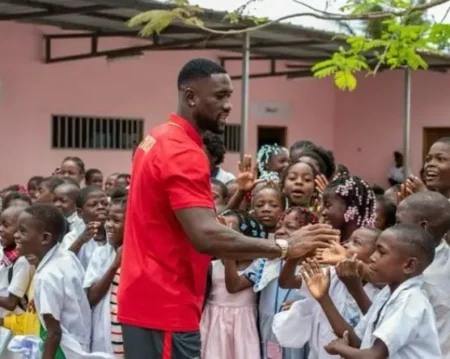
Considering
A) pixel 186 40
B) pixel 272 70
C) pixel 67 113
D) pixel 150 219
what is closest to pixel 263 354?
pixel 150 219

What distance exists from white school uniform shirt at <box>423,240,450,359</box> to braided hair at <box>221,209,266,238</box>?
124 centimetres

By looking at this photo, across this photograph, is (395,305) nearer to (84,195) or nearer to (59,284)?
(59,284)

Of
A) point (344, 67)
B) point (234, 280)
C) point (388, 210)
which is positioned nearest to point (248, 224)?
point (234, 280)

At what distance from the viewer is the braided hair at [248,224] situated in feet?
15.8

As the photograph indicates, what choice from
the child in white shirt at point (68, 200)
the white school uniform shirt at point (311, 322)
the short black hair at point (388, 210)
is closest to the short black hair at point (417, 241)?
the white school uniform shirt at point (311, 322)

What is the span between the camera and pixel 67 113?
12914 mm

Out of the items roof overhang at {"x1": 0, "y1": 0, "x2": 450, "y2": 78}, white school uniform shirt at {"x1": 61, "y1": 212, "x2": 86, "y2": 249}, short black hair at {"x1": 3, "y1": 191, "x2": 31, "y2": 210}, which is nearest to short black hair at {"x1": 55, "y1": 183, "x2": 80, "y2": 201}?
white school uniform shirt at {"x1": 61, "y1": 212, "x2": 86, "y2": 249}

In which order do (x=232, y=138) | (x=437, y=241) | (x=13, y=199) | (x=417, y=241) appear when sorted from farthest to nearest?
(x=232, y=138)
(x=13, y=199)
(x=437, y=241)
(x=417, y=241)

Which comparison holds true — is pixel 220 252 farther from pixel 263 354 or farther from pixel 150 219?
pixel 263 354

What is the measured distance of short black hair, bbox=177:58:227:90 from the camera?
3346mm

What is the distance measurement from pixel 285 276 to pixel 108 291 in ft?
3.89

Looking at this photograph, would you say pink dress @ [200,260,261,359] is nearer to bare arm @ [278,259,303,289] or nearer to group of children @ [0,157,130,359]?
group of children @ [0,157,130,359]

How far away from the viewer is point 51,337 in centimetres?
442

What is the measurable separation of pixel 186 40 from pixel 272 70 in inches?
146
